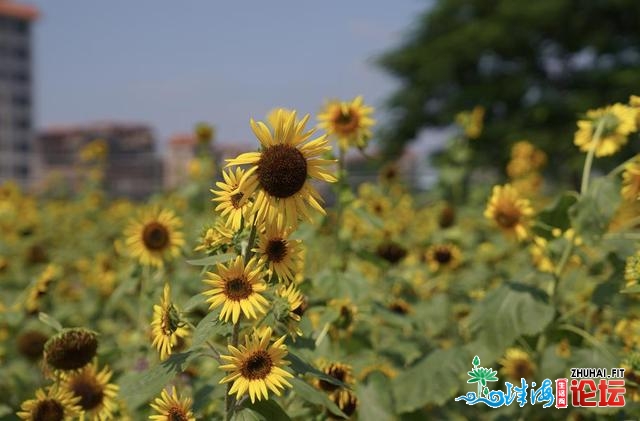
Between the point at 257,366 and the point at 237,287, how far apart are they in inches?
7.6

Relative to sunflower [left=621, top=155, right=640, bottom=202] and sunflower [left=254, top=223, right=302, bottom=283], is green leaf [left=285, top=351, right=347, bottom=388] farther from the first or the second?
sunflower [left=621, top=155, right=640, bottom=202]

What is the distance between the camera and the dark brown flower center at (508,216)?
3.27m

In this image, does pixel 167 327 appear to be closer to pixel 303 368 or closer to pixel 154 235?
pixel 303 368

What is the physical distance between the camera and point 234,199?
1786 millimetres

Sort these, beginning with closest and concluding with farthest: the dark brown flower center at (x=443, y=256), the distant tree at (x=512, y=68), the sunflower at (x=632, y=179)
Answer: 1. the sunflower at (x=632, y=179)
2. the dark brown flower center at (x=443, y=256)
3. the distant tree at (x=512, y=68)

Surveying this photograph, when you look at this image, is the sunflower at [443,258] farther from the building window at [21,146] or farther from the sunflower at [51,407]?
the building window at [21,146]

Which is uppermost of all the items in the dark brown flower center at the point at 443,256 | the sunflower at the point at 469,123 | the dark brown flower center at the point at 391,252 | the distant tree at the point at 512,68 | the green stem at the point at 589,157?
the distant tree at the point at 512,68

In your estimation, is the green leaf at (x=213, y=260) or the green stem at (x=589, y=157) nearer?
the green leaf at (x=213, y=260)

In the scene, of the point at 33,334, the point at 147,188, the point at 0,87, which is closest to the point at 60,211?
the point at 33,334

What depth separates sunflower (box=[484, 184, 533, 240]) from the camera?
129 inches

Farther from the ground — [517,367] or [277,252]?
[277,252]

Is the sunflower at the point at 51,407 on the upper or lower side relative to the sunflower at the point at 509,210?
lower

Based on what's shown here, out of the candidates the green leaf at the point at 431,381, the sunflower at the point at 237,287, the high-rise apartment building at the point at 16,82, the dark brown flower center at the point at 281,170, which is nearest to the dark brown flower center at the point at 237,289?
the sunflower at the point at 237,287

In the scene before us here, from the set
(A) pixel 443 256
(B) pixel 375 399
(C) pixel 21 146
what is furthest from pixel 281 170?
(C) pixel 21 146
